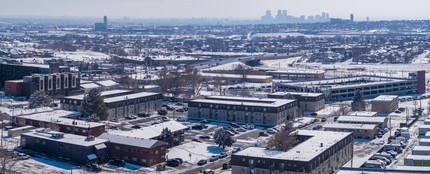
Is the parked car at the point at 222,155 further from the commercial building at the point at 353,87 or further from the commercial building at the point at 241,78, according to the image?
the commercial building at the point at 241,78

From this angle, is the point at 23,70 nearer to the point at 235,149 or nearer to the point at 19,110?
the point at 19,110

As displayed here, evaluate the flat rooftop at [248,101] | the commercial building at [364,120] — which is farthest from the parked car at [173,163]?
the commercial building at [364,120]

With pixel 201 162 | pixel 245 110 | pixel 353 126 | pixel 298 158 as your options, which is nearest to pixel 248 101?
pixel 245 110

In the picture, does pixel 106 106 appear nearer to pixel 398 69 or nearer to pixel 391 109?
pixel 391 109

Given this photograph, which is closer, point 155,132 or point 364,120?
point 155,132

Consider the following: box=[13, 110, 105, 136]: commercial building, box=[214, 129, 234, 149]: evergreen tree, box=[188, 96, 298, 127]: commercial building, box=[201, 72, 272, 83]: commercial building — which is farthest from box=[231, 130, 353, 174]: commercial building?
box=[201, 72, 272, 83]: commercial building

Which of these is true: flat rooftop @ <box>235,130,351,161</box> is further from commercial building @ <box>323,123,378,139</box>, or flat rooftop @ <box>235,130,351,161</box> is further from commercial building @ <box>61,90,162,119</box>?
commercial building @ <box>61,90,162,119</box>

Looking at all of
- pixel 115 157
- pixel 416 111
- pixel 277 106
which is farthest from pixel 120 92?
pixel 416 111
